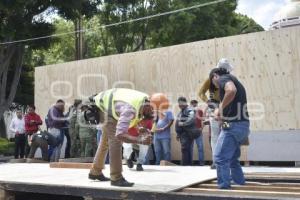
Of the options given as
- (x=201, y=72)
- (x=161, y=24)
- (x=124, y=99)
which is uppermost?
(x=161, y=24)

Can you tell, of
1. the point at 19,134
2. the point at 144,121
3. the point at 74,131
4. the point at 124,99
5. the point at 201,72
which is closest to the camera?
the point at 124,99

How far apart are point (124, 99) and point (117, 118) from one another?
0.97ft

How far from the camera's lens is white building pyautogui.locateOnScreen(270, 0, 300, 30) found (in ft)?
41.2

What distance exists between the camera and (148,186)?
616cm

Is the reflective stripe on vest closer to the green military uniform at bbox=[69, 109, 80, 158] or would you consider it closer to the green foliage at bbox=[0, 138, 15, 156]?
the green military uniform at bbox=[69, 109, 80, 158]

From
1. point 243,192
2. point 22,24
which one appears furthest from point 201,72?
point 22,24

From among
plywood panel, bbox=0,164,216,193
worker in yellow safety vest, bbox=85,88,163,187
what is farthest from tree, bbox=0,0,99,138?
worker in yellow safety vest, bbox=85,88,163,187

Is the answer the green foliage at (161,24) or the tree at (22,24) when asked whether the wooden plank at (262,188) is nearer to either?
the tree at (22,24)

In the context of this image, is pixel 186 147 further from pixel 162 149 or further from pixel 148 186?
pixel 148 186

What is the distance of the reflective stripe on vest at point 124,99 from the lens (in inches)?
252

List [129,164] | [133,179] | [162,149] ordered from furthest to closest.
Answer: [162,149] < [129,164] < [133,179]

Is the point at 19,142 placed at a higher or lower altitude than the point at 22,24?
lower

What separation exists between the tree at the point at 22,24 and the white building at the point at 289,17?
1070cm

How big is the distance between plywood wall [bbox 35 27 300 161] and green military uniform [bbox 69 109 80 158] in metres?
1.65
